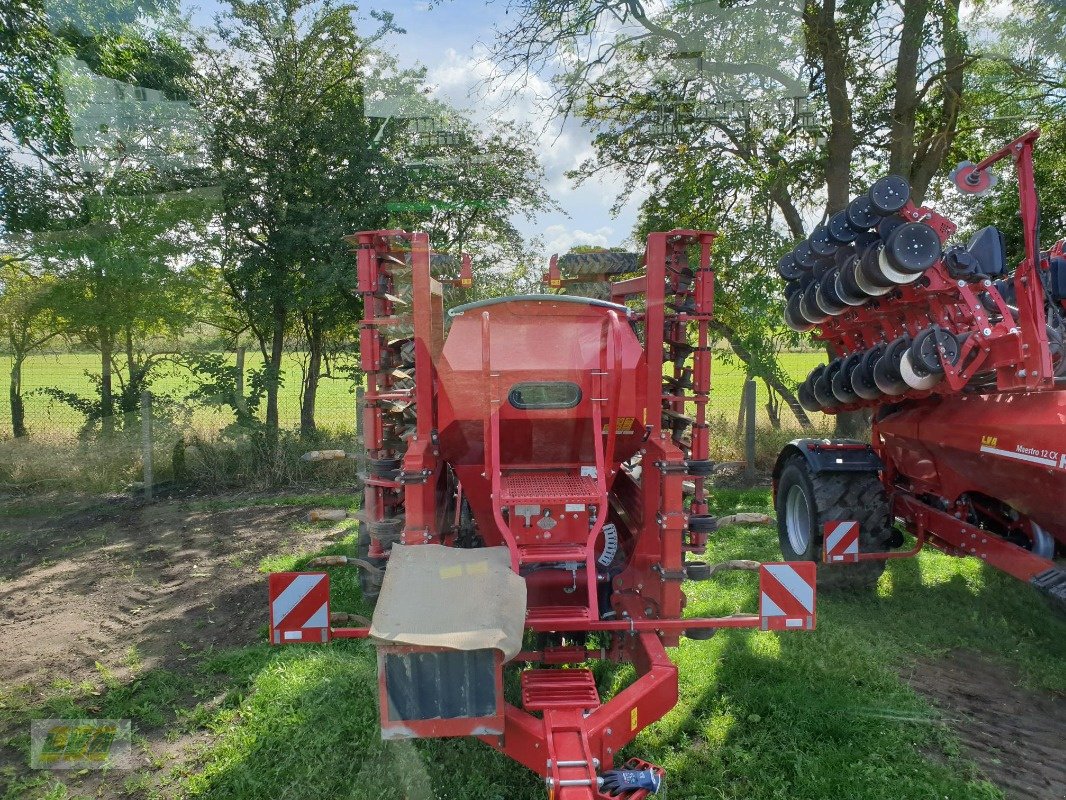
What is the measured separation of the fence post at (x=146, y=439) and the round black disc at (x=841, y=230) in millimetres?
8157

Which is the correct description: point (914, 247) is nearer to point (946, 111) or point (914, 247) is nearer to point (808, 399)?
point (808, 399)

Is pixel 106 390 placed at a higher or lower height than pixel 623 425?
higher

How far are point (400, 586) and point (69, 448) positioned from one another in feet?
28.4

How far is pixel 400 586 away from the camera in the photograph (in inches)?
115

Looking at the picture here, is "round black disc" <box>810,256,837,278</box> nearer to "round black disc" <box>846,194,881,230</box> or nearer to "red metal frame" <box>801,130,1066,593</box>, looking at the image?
"red metal frame" <box>801,130,1066,593</box>

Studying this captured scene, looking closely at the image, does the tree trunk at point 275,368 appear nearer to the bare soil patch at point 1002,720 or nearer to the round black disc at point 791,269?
the round black disc at point 791,269

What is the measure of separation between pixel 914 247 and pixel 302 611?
13.0ft

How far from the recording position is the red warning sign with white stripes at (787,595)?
343 centimetres

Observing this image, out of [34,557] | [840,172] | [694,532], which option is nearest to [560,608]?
[694,532]

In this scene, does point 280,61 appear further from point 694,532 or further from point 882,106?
point 694,532

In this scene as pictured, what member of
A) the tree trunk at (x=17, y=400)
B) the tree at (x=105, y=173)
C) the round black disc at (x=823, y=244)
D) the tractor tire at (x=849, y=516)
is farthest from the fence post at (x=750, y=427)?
the tree trunk at (x=17, y=400)

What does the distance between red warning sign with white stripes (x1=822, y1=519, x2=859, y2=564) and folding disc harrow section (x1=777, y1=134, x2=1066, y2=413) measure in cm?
98

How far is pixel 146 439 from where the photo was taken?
9.25m

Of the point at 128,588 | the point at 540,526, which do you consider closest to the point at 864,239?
the point at 540,526
